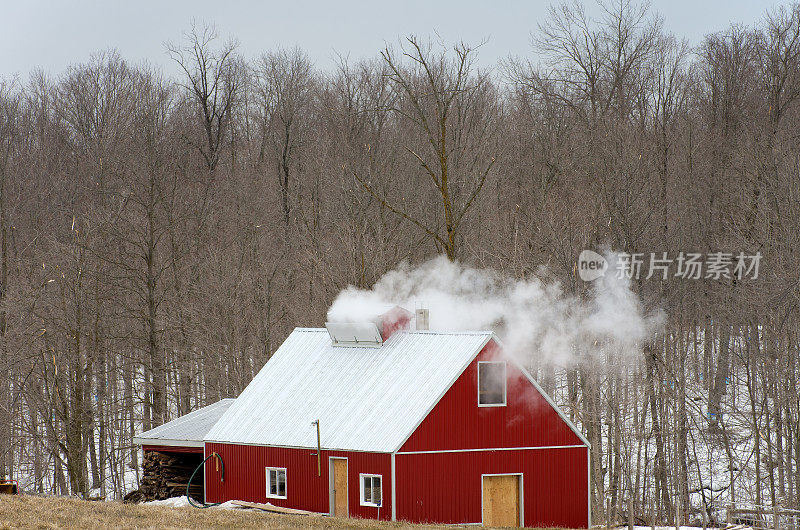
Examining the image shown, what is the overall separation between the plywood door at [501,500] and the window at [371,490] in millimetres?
3006

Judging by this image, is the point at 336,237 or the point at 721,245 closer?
the point at 721,245

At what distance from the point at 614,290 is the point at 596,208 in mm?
3516

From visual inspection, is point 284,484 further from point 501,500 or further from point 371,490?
point 501,500

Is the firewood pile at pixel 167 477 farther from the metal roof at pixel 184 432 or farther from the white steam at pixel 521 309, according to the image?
the white steam at pixel 521 309

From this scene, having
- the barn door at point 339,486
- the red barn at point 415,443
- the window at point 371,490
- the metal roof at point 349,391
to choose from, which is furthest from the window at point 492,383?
the barn door at point 339,486

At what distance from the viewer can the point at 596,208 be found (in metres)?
44.0

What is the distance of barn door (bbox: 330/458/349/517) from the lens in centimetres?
2902

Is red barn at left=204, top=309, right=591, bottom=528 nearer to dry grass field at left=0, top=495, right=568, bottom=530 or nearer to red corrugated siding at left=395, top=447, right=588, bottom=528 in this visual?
red corrugated siding at left=395, top=447, right=588, bottom=528

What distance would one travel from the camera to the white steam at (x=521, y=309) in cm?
3662

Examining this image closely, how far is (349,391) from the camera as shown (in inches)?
1217

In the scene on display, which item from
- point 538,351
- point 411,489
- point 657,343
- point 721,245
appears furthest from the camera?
point 721,245

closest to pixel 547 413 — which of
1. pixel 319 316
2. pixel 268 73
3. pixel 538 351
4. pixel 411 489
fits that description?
pixel 411 489

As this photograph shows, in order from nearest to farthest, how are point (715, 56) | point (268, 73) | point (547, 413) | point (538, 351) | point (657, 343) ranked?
1. point (547, 413)
2. point (538, 351)
3. point (657, 343)
4. point (715, 56)
5. point (268, 73)

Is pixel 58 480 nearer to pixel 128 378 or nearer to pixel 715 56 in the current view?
pixel 128 378
